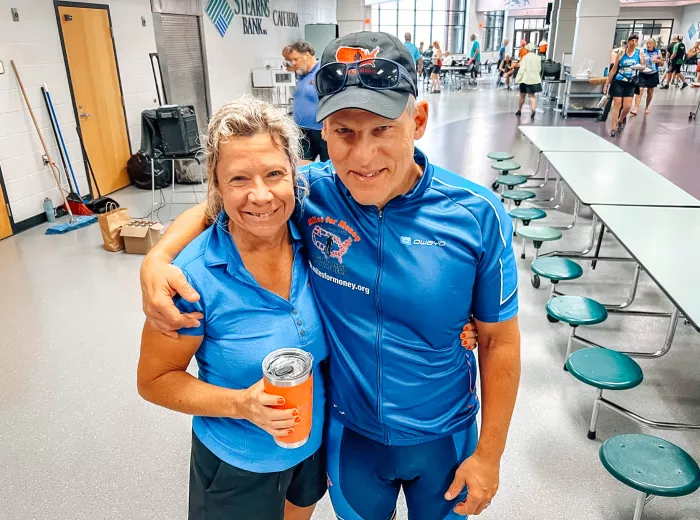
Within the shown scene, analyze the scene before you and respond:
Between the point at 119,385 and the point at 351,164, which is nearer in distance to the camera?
the point at 351,164

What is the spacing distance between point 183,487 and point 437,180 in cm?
190

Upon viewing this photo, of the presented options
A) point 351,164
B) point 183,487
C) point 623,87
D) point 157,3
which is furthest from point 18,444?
point 623,87

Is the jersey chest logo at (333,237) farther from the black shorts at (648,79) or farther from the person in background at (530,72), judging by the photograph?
the black shorts at (648,79)

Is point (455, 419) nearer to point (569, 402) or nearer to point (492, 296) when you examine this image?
point (492, 296)

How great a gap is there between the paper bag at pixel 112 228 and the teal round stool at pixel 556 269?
3853 mm

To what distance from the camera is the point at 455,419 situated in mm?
1388

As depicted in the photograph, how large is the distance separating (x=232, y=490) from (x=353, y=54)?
1105mm

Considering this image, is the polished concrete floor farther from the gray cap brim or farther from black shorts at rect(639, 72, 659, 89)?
black shorts at rect(639, 72, 659, 89)

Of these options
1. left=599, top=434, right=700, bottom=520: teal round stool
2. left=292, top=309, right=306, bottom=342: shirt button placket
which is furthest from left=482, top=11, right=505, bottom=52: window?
left=292, top=309, right=306, bottom=342: shirt button placket

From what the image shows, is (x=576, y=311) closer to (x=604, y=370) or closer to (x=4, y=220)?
(x=604, y=370)

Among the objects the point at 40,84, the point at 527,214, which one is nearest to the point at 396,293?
the point at 527,214

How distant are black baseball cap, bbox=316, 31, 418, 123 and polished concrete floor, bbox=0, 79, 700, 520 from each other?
5.91 feet

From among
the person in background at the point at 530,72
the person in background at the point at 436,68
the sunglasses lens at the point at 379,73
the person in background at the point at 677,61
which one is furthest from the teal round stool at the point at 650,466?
the person in background at the point at 677,61

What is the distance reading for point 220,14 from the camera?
914cm
